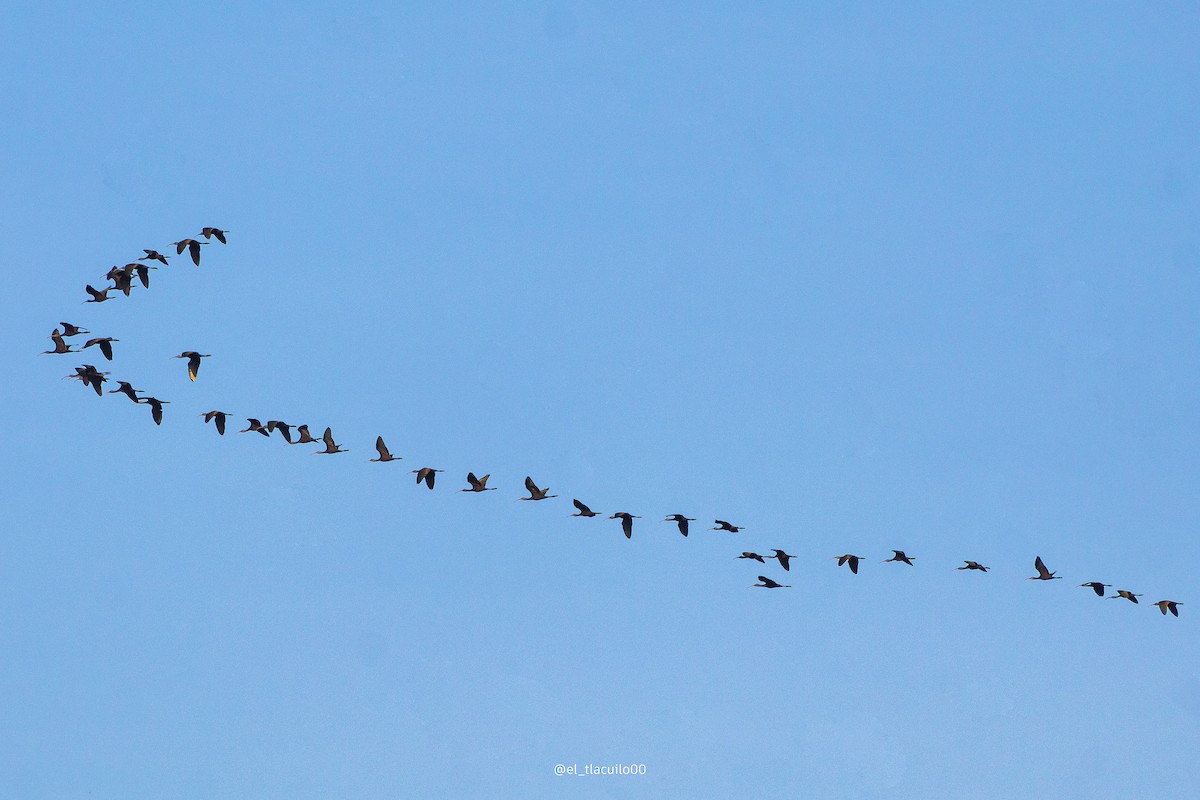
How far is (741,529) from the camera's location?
9362cm

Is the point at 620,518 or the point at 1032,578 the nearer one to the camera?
the point at 620,518

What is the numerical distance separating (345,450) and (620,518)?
11834 mm

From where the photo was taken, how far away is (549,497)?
9375 centimetres

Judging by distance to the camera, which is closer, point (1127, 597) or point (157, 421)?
point (157, 421)

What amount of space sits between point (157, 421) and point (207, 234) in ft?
25.4

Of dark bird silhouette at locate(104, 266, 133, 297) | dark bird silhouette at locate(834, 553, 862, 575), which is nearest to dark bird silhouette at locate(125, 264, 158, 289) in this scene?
dark bird silhouette at locate(104, 266, 133, 297)

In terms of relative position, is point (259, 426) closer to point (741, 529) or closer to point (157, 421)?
point (157, 421)

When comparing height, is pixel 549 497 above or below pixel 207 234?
below

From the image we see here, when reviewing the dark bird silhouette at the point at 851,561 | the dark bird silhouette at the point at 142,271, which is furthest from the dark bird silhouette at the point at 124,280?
the dark bird silhouette at the point at 851,561

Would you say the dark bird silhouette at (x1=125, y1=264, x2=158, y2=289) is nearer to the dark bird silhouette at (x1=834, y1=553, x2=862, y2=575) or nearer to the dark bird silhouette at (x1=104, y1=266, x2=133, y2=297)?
the dark bird silhouette at (x1=104, y1=266, x2=133, y2=297)

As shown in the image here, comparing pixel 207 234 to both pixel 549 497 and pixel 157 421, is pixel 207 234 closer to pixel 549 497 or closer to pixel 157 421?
pixel 157 421

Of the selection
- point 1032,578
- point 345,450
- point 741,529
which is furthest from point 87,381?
point 1032,578

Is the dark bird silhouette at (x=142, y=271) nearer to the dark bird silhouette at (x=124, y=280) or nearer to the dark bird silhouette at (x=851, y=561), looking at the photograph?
the dark bird silhouette at (x=124, y=280)

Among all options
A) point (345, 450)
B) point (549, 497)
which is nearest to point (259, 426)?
point (345, 450)
